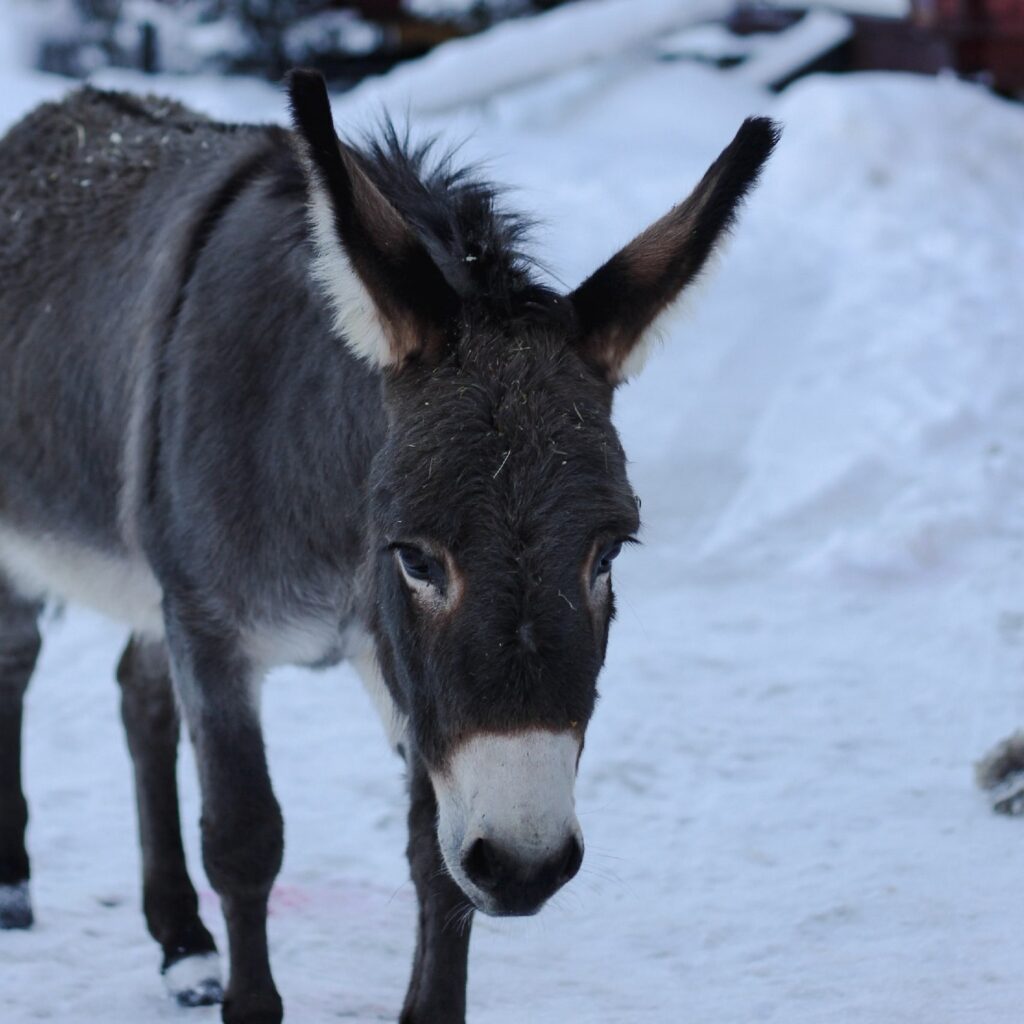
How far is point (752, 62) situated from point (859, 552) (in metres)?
9.47

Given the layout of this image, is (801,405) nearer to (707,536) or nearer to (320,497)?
(707,536)

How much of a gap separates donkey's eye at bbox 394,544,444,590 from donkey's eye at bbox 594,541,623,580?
10.4 inches

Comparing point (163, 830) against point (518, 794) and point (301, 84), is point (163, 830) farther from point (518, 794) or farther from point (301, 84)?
point (301, 84)

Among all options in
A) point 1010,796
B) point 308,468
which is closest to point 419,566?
point 308,468

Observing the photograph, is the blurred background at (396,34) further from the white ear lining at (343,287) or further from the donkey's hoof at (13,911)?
the white ear lining at (343,287)

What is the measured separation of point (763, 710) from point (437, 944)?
234 cm

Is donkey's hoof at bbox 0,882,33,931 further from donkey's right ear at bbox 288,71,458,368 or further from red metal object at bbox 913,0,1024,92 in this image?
red metal object at bbox 913,0,1024,92

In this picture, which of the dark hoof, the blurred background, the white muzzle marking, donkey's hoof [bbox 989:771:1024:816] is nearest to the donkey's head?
the white muzzle marking

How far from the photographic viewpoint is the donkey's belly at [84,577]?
12.7 feet

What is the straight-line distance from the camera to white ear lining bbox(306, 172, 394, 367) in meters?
2.73

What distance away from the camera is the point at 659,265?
2898 millimetres

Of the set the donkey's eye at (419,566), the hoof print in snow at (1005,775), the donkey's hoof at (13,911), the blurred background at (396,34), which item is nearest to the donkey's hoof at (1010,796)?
the hoof print in snow at (1005,775)

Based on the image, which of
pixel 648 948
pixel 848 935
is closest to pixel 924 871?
pixel 848 935

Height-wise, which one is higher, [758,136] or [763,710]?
[758,136]
